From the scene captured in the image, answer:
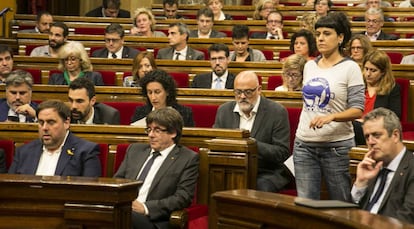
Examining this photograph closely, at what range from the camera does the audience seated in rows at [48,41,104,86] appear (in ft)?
23.0

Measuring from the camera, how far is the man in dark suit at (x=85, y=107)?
5645 millimetres

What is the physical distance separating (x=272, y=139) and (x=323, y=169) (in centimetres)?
62

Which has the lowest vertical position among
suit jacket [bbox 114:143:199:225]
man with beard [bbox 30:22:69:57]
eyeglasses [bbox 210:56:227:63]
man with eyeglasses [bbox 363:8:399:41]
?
suit jacket [bbox 114:143:199:225]

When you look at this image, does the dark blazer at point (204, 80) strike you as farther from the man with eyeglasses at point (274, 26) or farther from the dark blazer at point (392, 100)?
the man with eyeglasses at point (274, 26)

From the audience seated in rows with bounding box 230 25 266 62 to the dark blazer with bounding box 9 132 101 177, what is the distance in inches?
128

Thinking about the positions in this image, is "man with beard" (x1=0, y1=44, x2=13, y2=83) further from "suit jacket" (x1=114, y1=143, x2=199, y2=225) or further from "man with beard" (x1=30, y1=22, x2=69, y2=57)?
"suit jacket" (x1=114, y1=143, x2=199, y2=225)

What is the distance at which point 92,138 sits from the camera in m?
5.10

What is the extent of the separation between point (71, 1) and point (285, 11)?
2.88 m

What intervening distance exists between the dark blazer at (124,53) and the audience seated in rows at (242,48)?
0.87 m

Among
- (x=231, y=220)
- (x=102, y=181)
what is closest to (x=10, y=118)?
(x=102, y=181)

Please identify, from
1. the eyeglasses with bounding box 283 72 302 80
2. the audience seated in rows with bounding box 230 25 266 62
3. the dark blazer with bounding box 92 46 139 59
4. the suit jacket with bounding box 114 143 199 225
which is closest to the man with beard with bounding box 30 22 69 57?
the dark blazer with bounding box 92 46 139 59

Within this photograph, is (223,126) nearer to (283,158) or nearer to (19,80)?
(283,158)

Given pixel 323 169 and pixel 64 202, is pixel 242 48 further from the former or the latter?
pixel 64 202

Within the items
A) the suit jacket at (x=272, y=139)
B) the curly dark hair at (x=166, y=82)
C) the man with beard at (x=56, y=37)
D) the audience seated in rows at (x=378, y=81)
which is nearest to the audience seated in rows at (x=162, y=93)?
the curly dark hair at (x=166, y=82)
